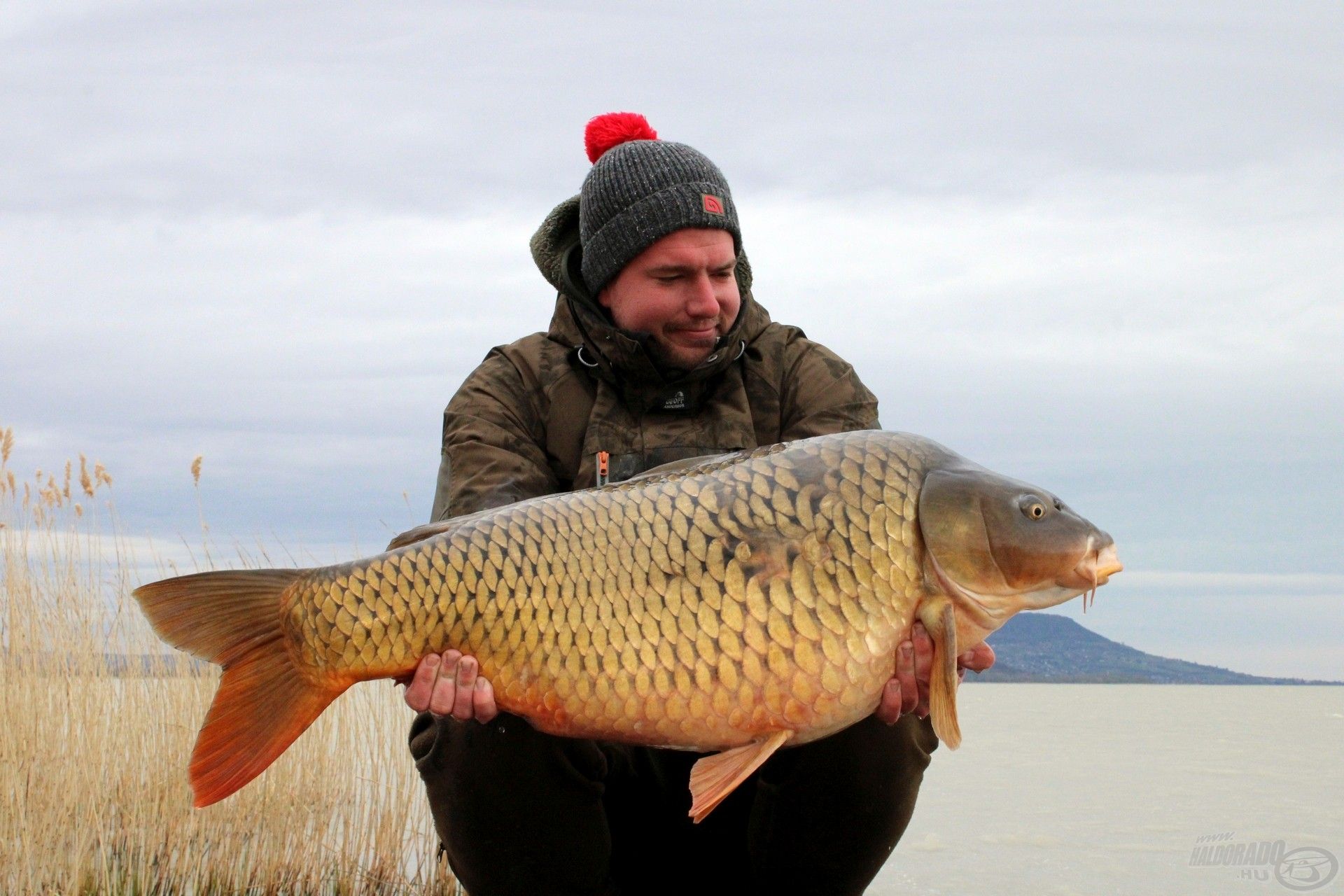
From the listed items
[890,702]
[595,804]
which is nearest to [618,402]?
[595,804]

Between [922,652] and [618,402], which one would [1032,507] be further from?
[618,402]

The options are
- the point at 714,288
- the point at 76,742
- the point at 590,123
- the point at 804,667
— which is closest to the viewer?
the point at 804,667

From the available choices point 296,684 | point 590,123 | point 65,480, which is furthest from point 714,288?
point 65,480

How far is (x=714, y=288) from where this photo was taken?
230cm

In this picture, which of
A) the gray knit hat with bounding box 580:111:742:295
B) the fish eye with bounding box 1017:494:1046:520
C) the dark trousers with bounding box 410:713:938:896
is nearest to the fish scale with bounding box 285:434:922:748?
the fish eye with bounding box 1017:494:1046:520

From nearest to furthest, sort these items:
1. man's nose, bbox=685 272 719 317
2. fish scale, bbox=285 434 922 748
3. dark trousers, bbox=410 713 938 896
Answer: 1. fish scale, bbox=285 434 922 748
2. dark trousers, bbox=410 713 938 896
3. man's nose, bbox=685 272 719 317

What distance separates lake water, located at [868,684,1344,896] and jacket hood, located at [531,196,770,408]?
1.92m

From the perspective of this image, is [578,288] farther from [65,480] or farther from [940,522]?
[65,480]

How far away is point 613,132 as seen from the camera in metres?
2.66

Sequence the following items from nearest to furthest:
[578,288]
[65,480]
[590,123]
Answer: [578,288], [590,123], [65,480]

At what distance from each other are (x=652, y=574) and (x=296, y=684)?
1.70 feet

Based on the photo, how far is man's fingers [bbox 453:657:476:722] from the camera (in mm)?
1740

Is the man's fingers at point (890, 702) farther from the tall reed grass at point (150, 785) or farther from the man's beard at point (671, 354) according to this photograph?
the tall reed grass at point (150, 785)

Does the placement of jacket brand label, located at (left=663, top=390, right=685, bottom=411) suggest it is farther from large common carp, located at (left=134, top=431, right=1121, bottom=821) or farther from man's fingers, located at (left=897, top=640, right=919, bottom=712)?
man's fingers, located at (left=897, top=640, right=919, bottom=712)
